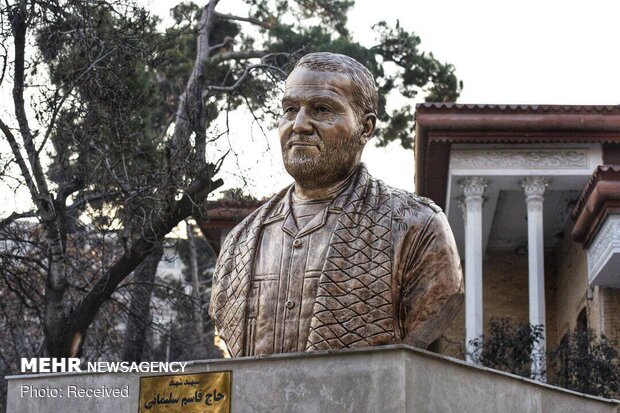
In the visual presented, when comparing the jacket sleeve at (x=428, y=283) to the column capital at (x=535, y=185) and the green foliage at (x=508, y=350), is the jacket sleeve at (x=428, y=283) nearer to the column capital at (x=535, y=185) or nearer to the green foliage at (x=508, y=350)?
the green foliage at (x=508, y=350)

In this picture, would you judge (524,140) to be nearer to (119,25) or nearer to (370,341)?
(119,25)

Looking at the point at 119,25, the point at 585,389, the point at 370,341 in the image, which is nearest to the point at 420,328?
the point at 370,341

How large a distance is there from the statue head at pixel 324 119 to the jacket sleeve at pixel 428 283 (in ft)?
1.62

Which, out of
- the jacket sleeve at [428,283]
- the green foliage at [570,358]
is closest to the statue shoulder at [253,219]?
the jacket sleeve at [428,283]

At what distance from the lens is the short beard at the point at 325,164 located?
5.54 meters

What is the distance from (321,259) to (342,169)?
445 millimetres

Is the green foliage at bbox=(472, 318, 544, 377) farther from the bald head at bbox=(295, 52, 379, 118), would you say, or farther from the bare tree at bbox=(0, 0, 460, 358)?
the bald head at bbox=(295, 52, 379, 118)

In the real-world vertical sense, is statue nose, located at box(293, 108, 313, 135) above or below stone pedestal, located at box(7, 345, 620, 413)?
above

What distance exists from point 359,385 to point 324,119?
133cm

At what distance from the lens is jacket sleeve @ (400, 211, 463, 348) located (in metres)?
5.26

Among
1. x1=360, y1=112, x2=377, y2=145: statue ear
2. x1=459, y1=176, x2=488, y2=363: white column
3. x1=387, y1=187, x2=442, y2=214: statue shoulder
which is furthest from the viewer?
x1=459, y1=176, x2=488, y2=363: white column

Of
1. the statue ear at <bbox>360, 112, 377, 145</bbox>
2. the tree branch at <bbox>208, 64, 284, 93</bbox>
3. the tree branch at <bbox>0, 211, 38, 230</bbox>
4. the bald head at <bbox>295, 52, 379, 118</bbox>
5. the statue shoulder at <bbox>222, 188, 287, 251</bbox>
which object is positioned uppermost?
the tree branch at <bbox>208, 64, 284, 93</bbox>

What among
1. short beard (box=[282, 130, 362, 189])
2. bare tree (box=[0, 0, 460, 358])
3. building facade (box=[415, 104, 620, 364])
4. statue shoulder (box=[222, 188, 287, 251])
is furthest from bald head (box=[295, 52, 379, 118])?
building facade (box=[415, 104, 620, 364])

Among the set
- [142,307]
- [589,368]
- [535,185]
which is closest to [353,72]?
[589,368]
